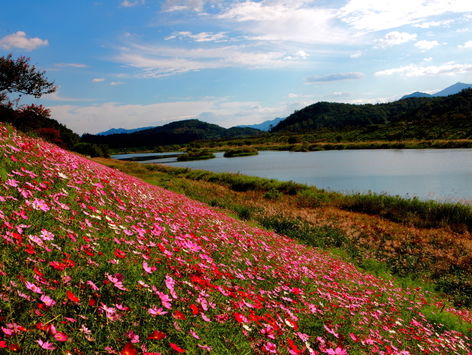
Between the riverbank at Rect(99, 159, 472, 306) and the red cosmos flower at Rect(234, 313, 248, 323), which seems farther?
the riverbank at Rect(99, 159, 472, 306)

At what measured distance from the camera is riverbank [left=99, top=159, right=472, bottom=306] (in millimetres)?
13930

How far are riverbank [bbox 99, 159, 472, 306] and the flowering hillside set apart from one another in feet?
25.8

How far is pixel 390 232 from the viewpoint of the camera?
19.5 meters

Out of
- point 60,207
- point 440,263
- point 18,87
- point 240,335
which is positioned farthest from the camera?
point 18,87

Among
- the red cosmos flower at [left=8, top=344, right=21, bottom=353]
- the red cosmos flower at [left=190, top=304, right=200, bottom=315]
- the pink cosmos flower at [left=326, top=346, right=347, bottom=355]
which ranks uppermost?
the red cosmos flower at [left=8, top=344, right=21, bottom=353]

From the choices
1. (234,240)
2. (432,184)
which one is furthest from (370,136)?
(234,240)

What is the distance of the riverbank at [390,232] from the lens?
13.9 m

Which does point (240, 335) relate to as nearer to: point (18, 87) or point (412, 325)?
point (412, 325)

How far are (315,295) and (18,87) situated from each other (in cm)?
3024

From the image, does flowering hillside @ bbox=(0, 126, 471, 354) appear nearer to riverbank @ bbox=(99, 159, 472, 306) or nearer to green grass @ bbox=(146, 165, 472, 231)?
riverbank @ bbox=(99, 159, 472, 306)

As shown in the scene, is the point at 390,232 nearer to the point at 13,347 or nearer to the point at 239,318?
the point at 239,318

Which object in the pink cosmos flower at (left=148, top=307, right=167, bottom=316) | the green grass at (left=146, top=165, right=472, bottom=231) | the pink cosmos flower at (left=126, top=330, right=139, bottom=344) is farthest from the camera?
the green grass at (left=146, top=165, right=472, bottom=231)

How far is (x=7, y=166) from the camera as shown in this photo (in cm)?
530

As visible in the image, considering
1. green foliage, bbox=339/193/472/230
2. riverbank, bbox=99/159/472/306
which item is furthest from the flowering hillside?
green foliage, bbox=339/193/472/230
